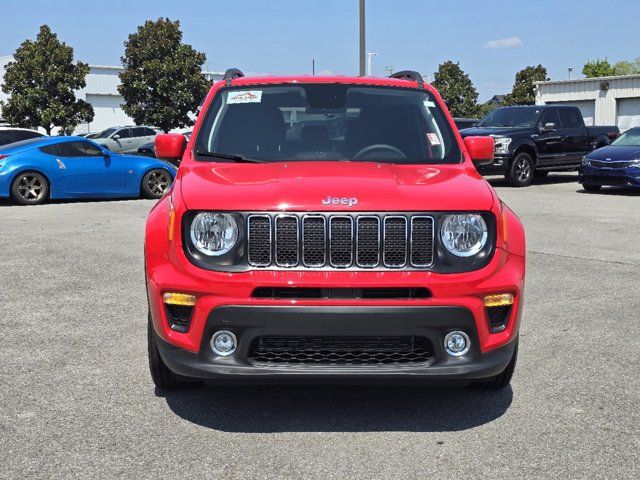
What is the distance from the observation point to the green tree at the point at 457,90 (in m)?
60.4

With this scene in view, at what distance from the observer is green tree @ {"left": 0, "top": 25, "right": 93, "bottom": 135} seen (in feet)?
140

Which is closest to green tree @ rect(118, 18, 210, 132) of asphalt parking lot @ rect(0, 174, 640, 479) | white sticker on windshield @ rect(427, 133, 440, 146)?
asphalt parking lot @ rect(0, 174, 640, 479)

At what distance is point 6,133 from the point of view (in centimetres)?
2050

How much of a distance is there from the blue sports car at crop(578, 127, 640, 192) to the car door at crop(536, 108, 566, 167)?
1.68m

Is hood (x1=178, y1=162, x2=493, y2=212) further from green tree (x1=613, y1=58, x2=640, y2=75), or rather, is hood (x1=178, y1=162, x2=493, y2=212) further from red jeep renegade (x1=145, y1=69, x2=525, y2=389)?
green tree (x1=613, y1=58, x2=640, y2=75)

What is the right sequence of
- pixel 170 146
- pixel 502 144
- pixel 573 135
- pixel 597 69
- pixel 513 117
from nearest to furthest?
1. pixel 170 146
2. pixel 502 144
3. pixel 513 117
4. pixel 573 135
5. pixel 597 69

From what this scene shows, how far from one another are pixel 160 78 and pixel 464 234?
43966mm

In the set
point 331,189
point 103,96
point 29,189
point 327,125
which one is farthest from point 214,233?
point 103,96

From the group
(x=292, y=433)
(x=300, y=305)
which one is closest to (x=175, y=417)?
(x=292, y=433)

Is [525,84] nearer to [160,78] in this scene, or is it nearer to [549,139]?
[160,78]

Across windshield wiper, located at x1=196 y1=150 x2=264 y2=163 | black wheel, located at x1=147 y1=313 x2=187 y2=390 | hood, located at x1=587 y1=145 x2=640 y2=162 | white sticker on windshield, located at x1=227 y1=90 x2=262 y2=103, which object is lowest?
black wheel, located at x1=147 y1=313 x2=187 y2=390

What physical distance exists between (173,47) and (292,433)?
148 ft

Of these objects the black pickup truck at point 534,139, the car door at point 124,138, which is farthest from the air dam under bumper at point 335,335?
the car door at point 124,138

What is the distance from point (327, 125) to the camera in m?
4.92
